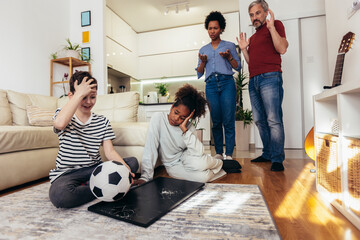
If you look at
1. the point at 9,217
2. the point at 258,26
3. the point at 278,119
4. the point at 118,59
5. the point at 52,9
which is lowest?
the point at 9,217

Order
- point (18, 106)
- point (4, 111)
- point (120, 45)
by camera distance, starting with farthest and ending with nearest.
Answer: point (120, 45), point (18, 106), point (4, 111)

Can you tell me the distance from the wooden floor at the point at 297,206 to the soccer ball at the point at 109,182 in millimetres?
723

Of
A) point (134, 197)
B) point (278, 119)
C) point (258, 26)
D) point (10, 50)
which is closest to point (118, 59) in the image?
point (10, 50)

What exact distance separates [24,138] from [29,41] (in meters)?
2.08

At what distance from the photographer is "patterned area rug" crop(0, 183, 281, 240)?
0.79 metres

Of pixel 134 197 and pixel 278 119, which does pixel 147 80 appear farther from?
pixel 134 197

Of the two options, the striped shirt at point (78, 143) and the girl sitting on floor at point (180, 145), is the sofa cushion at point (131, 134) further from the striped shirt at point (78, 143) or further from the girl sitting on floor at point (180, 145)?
the striped shirt at point (78, 143)

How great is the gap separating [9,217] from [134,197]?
1.80 feet

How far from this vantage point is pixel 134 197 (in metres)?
1.11

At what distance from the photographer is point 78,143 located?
1222mm

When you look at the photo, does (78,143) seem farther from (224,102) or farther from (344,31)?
(344,31)

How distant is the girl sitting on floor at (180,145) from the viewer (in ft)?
4.78

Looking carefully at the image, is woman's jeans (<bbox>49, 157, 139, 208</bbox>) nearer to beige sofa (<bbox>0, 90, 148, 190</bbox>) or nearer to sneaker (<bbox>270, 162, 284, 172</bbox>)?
beige sofa (<bbox>0, 90, 148, 190</bbox>)

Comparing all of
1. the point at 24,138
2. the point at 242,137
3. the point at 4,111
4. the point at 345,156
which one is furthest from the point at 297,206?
the point at 4,111
